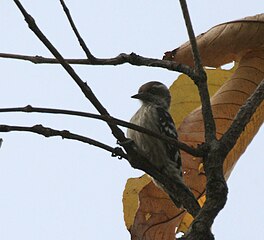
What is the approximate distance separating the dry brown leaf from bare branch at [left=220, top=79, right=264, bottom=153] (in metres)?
0.28

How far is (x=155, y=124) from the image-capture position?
606 cm

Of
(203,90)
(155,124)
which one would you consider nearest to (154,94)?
(155,124)

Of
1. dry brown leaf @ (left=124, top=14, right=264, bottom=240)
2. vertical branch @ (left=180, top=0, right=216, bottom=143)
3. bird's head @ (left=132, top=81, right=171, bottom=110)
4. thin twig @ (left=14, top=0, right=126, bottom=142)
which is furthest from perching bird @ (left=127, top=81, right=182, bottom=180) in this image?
A: thin twig @ (left=14, top=0, right=126, bottom=142)

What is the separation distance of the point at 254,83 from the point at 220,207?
2.43 ft

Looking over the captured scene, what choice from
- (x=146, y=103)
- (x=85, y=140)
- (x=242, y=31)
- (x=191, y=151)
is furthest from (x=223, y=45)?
(x=146, y=103)

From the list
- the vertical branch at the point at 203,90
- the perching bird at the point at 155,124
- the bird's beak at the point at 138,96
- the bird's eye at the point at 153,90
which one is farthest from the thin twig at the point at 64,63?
the bird's eye at the point at 153,90

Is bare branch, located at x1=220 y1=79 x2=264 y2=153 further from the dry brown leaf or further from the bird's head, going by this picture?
the bird's head

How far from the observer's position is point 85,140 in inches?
97.2

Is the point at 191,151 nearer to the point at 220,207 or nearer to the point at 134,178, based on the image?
the point at 220,207

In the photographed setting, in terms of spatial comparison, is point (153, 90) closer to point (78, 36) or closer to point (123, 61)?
point (123, 61)

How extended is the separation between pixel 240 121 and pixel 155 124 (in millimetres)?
3513

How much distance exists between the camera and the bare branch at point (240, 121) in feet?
8.13

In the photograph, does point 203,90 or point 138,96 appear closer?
point 203,90

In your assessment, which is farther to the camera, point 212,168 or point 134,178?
point 134,178
